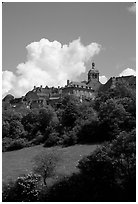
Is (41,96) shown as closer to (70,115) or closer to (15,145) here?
(70,115)

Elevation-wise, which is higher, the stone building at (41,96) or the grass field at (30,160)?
the stone building at (41,96)

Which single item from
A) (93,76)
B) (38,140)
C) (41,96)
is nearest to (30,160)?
(38,140)

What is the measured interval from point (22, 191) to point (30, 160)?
11.6 metres

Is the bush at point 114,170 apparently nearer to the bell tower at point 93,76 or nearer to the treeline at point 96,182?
the treeline at point 96,182

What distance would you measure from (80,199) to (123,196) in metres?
2.95

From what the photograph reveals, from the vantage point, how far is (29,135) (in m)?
47.6

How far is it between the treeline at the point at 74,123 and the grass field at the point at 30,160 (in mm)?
2347

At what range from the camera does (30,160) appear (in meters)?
34.4

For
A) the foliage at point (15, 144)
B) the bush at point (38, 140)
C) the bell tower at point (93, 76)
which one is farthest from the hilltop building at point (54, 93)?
the foliage at point (15, 144)

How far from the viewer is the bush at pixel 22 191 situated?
2234cm

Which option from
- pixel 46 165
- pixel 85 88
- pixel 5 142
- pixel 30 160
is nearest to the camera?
pixel 46 165

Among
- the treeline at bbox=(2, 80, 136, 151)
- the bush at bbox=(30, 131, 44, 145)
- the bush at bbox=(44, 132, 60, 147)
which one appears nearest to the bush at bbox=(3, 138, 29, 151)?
the treeline at bbox=(2, 80, 136, 151)

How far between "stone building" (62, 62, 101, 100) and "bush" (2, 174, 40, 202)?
55168mm

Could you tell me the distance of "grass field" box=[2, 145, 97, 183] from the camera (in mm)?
28428
